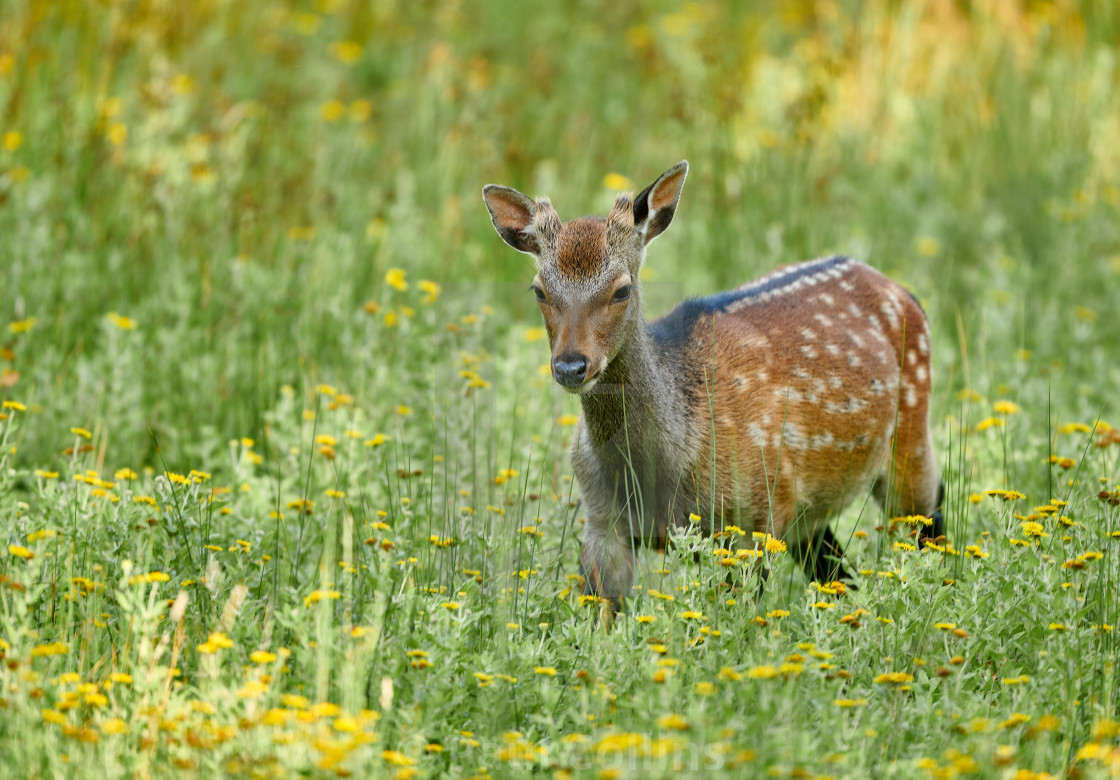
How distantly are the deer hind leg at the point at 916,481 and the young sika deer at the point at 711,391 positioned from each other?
0.03ft

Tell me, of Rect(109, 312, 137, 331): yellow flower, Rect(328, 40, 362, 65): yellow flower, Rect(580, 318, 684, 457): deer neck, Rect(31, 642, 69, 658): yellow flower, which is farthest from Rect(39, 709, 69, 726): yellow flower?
Rect(328, 40, 362, 65): yellow flower

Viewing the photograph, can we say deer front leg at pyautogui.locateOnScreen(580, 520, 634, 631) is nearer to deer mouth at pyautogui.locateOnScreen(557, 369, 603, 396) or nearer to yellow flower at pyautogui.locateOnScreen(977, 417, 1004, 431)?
deer mouth at pyautogui.locateOnScreen(557, 369, 603, 396)

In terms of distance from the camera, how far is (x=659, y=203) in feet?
17.0

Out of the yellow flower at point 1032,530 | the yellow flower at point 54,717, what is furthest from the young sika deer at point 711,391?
the yellow flower at point 54,717

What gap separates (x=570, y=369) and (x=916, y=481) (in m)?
2.11

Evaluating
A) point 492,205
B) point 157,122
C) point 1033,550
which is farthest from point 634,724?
point 157,122

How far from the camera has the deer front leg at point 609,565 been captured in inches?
187

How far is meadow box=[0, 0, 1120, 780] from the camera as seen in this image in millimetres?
3342

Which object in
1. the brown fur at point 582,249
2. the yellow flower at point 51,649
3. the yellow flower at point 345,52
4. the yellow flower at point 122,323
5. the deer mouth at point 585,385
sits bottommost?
the yellow flower at point 51,649

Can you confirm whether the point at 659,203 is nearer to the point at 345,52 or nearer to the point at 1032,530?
the point at 1032,530

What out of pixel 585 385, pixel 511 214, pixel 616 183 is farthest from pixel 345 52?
pixel 585 385

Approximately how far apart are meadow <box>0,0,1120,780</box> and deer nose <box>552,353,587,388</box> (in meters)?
0.42

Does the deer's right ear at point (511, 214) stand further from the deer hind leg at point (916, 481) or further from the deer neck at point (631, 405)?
the deer hind leg at point (916, 481)

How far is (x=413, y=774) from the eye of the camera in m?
3.13
